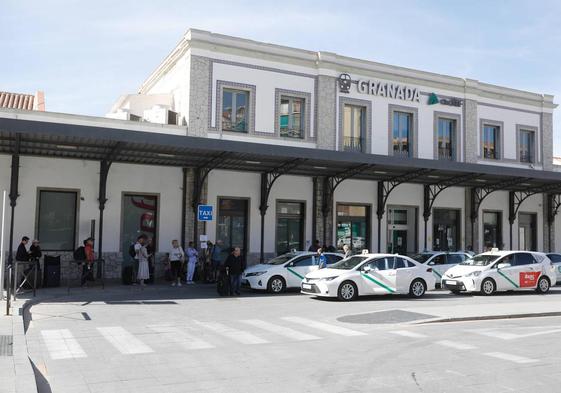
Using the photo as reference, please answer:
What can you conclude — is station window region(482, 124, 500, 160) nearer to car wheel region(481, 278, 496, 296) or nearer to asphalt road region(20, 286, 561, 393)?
car wheel region(481, 278, 496, 296)

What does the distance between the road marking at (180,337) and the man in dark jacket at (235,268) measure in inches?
242

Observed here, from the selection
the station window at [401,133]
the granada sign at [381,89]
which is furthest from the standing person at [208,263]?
the station window at [401,133]

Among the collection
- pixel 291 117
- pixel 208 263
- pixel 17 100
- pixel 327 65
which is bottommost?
pixel 208 263

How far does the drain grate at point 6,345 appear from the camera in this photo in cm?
858

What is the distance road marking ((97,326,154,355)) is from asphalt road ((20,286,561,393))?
18 millimetres

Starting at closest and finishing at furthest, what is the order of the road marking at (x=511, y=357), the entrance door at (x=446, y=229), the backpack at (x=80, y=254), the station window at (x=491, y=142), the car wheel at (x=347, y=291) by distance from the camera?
the road marking at (x=511, y=357)
the car wheel at (x=347, y=291)
the backpack at (x=80, y=254)
the entrance door at (x=446, y=229)
the station window at (x=491, y=142)

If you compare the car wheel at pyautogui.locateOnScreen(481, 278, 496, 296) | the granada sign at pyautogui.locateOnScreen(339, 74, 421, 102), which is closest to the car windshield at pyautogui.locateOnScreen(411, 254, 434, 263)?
the car wheel at pyautogui.locateOnScreen(481, 278, 496, 296)

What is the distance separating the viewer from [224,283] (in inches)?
712

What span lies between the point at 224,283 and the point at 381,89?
14.2 meters

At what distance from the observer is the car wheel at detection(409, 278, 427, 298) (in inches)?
730

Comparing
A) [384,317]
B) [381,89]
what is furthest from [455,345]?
[381,89]

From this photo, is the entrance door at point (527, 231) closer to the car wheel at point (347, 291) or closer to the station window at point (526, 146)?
the station window at point (526, 146)

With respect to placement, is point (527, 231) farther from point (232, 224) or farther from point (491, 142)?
point (232, 224)

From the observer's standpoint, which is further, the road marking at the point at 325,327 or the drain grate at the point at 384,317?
the drain grate at the point at 384,317
